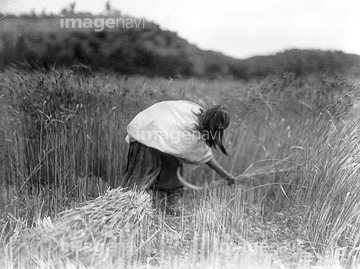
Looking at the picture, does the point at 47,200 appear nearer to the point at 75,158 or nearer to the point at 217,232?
the point at 75,158

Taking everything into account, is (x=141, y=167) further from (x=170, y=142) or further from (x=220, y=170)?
(x=220, y=170)

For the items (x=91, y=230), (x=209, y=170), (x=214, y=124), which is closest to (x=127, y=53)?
(x=214, y=124)

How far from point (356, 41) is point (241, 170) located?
1228 millimetres

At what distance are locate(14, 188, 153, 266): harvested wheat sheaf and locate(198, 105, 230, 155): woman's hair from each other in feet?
1.99

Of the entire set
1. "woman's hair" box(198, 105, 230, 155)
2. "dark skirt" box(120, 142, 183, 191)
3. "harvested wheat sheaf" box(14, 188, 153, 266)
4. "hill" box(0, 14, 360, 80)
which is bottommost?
"harvested wheat sheaf" box(14, 188, 153, 266)

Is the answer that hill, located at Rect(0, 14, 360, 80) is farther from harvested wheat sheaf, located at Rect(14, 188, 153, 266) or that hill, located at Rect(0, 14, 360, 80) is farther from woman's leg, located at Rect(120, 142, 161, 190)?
harvested wheat sheaf, located at Rect(14, 188, 153, 266)

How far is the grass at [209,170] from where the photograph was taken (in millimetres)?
3879

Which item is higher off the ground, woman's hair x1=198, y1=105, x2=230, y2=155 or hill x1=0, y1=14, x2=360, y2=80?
hill x1=0, y1=14, x2=360, y2=80

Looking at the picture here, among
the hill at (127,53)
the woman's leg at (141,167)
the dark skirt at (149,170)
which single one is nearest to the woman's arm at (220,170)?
the dark skirt at (149,170)

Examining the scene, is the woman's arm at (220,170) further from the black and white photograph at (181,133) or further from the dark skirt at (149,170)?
the dark skirt at (149,170)

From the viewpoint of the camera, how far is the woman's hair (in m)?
3.85

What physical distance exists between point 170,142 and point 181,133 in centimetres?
10

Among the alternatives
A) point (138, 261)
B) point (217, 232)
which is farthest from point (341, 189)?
point (138, 261)

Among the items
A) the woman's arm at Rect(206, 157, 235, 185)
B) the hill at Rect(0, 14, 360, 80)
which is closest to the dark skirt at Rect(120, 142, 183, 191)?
the woman's arm at Rect(206, 157, 235, 185)
